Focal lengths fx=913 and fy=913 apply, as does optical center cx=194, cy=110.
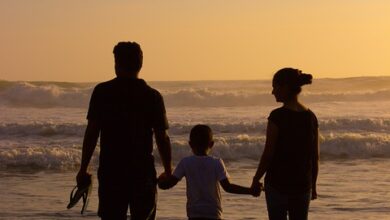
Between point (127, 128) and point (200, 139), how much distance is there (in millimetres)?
574

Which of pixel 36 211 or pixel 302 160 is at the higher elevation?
pixel 302 160

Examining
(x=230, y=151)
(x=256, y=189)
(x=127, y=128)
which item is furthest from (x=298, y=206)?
(x=230, y=151)

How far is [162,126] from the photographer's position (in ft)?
17.6

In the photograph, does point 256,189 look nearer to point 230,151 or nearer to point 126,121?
point 126,121

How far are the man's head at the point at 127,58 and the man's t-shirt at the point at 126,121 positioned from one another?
57 mm

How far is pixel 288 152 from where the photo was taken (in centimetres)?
571

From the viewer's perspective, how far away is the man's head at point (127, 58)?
211 inches

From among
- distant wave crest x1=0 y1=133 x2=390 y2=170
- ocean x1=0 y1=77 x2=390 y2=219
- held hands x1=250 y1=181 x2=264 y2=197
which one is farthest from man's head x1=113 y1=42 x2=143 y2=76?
distant wave crest x1=0 y1=133 x2=390 y2=170

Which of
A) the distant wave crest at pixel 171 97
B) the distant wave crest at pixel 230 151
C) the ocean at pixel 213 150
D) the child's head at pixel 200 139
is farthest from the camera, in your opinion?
the distant wave crest at pixel 171 97

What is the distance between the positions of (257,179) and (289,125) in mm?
393

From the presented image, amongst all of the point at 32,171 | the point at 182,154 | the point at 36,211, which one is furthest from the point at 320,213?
the point at 182,154

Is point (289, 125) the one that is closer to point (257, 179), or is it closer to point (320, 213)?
point (257, 179)

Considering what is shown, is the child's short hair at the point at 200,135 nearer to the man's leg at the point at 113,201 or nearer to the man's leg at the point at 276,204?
the man's leg at the point at 276,204

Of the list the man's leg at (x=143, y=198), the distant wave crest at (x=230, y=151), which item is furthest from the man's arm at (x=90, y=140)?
the distant wave crest at (x=230, y=151)
